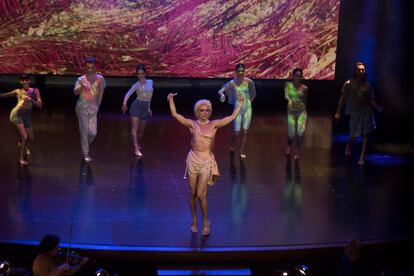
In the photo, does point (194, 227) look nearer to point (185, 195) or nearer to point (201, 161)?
point (201, 161)

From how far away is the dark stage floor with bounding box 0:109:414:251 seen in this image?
6902 millimetres

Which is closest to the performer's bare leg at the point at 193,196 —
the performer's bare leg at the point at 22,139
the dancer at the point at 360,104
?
the performer's bare leg at the point at 22,139

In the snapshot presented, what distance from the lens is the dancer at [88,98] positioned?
9.52 metres

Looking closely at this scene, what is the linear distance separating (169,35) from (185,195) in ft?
26.4

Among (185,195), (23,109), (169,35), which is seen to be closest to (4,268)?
(185,195)

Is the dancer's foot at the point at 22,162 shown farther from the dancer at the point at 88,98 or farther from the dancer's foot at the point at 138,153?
the dancer's foot at the point at 138,153

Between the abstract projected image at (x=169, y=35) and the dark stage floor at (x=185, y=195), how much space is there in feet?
13.7

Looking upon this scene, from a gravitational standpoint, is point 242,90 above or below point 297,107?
above

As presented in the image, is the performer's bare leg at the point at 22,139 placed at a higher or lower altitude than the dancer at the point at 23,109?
lower

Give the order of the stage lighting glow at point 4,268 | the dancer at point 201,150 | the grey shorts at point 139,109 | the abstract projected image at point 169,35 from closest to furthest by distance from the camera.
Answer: the stage lighting glow at point 4,268 → the dancer at point 201,150 → the grey shorts at point 139,109 → the abstract projected image at point 169,35

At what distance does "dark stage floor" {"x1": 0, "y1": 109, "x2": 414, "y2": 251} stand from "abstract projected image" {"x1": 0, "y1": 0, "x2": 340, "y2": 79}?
4.17 m

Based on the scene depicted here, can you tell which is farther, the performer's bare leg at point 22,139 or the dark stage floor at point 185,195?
the performer's bare leg at point 22,139

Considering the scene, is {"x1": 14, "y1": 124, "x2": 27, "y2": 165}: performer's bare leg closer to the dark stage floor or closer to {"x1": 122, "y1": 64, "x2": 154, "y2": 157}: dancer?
the dark stage floor

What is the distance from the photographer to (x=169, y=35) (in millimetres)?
15672
